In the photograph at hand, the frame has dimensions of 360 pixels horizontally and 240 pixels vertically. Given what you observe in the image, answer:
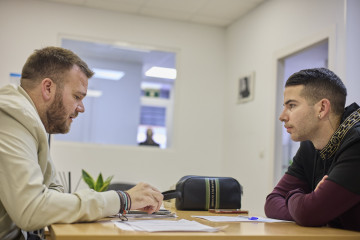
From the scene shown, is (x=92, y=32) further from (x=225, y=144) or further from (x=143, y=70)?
(x=225, y=144)

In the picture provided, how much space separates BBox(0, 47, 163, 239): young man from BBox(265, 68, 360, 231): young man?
569 mm

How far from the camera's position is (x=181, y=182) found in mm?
2102

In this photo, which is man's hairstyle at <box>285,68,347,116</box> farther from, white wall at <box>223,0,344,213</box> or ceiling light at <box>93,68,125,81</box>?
ceiling light at <box>93,68,125,81</box>

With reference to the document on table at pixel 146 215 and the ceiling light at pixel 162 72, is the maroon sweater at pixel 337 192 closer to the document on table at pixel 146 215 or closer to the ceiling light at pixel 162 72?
the document on table at pixel 146 215

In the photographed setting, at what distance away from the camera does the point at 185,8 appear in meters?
5.64

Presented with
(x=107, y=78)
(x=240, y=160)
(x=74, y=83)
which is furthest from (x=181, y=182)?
(x=107, y=78)

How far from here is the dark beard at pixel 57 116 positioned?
1720 mm

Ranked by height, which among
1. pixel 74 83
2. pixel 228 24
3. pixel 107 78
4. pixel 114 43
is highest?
pixel 228 24

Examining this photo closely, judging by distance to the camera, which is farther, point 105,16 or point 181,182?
point 105,16

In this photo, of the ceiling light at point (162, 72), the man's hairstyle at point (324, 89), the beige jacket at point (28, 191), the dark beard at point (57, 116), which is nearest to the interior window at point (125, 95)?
the ceiling light at point (162, 72)

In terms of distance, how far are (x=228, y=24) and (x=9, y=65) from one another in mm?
2989

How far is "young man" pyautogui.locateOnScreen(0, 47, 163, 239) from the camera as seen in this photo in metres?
1.29

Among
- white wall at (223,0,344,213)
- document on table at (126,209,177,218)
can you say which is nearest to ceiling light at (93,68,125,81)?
white wall at (223,0,344,213)

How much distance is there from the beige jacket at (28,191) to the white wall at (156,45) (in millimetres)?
4245
